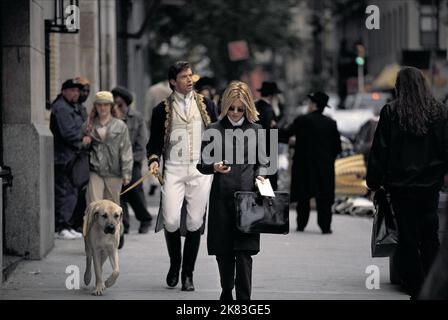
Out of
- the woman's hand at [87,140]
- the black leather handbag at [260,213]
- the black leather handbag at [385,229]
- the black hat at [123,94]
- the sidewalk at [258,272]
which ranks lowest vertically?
the sidewalk at [258,272]

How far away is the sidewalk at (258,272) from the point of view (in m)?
11.1

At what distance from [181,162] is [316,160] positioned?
21.3 feet

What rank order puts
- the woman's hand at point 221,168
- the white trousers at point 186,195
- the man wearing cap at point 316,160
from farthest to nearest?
the man wearing cap at point 316,160 < the white trousers at point 186,195 < the woman's hand at point 221,168

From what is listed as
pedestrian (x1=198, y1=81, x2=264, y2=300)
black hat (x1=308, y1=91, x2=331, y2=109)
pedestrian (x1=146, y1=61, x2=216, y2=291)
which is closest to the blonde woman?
pedestrian (x1=146, y1=61, x2=216, y2=291)

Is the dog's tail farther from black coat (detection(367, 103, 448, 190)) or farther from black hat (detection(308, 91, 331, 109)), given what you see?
black hat (detection(308, 91, 331, 109))

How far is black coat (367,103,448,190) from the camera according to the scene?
10.1 meters

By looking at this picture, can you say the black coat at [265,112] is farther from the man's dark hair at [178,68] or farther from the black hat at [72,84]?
the man's dark hair at [178,68]

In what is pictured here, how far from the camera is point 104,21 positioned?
23672 mm

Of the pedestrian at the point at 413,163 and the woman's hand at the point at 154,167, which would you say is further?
the woman's hand at the point at 154,167

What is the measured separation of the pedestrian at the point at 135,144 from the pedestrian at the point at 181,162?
4.88 metres

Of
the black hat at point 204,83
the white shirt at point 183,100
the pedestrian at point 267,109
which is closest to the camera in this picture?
the white shirt at point 183,100

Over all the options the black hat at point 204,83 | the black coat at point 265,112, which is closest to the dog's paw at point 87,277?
the black coat at point 265,112

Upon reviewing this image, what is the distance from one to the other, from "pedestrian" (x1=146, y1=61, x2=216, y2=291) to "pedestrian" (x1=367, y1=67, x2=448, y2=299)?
5.21 feet
